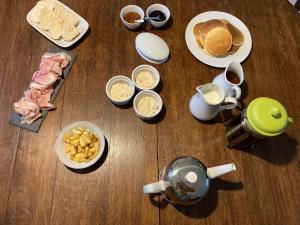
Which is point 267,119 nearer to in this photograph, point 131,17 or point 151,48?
point 151,48

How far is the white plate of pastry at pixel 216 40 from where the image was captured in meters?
1.05

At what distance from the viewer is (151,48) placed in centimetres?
104

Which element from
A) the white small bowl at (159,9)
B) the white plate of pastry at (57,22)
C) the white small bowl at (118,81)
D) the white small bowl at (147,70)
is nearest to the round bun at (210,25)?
the white small bowl at (159,9)

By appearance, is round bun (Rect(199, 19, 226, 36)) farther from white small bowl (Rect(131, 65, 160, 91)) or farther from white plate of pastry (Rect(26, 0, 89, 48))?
white plate of pastry (Rect(26, 0, 89, 48))

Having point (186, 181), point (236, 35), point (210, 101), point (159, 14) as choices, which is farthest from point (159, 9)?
point (186, 181)

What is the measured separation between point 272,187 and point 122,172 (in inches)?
20.1

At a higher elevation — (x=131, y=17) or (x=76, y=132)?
(x=131, y=17)

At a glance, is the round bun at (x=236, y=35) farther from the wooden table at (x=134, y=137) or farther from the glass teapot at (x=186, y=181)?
the glass teapot at (x=186, y=181)

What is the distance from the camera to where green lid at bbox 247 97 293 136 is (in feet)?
2.61

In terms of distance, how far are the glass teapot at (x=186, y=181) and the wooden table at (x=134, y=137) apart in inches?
4.7

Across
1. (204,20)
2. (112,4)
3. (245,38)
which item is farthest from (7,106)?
(245,38)

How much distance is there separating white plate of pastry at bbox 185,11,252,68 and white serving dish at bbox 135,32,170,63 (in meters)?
0.11

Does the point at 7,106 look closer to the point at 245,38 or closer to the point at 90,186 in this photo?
the point at 90,186

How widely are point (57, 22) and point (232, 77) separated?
2.32 ft
